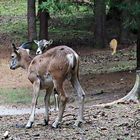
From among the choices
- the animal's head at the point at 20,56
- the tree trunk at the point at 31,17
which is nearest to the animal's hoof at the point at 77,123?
the animal's head at the point at 20,56

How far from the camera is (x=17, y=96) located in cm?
1602

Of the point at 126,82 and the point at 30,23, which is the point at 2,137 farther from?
the point at 30,23

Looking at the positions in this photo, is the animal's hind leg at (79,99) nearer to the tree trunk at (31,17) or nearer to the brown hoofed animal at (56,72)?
the brown hoofed animal at (56,72)

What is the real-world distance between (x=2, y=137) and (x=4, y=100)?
7.63 m

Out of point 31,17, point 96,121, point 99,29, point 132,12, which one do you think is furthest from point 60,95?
point 99,29

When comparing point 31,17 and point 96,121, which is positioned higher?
point 31,17

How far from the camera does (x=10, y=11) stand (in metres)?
31.9

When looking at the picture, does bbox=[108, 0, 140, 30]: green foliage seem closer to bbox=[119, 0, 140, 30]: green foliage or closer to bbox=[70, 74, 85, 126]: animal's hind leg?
bbox=[119, 0, 140, 30]: green foliage

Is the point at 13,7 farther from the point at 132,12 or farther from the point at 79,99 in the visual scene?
the point at 79,99

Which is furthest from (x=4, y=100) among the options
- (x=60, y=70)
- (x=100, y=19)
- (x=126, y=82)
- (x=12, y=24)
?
(x=12, y=24)

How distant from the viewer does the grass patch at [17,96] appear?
49.6ft

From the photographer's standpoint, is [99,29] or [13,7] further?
[13,7]

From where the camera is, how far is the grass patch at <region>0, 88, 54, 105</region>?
49.6 ft

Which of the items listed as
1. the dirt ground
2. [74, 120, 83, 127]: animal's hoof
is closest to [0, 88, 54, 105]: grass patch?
the dirt ground
